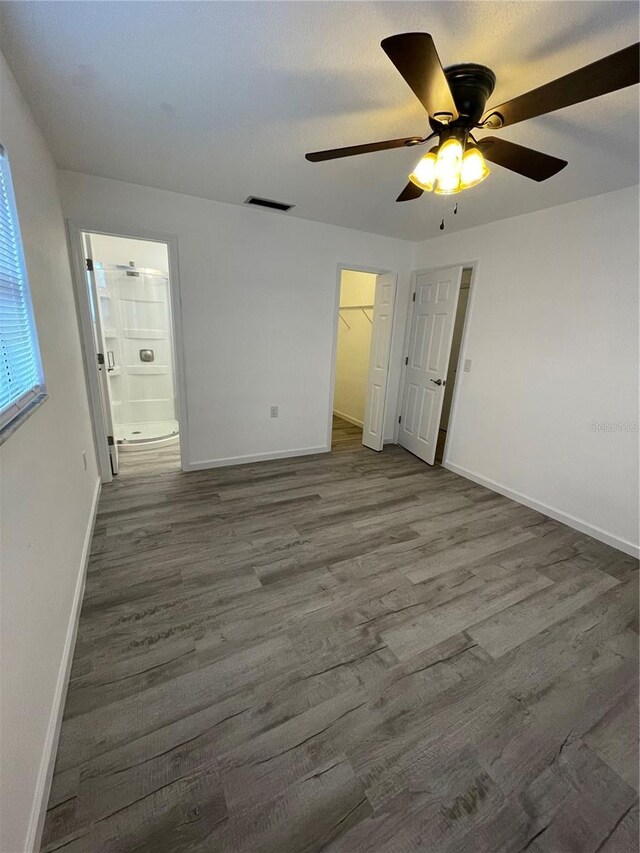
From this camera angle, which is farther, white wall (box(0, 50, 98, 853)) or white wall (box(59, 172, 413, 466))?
white wall (box(59, 172, 413, 466))

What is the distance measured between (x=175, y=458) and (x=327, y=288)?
8.05ft

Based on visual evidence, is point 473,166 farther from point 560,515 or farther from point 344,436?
point 344,436

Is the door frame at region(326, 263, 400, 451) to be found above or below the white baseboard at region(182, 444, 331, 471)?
above

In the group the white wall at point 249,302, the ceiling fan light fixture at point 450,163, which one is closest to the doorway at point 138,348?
the white wall at point 249,302

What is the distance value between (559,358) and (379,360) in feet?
6.14

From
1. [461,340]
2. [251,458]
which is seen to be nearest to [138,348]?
[251,458]

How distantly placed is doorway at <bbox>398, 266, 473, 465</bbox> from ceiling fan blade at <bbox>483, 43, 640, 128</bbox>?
226cm

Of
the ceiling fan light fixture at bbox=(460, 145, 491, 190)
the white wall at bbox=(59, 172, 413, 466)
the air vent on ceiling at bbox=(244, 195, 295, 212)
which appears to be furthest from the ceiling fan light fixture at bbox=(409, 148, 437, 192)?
the white wall at bbox=(59, 172, 413, 466)

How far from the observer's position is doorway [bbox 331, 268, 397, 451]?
400cm

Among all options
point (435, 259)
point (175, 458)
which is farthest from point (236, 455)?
point (435, 259)

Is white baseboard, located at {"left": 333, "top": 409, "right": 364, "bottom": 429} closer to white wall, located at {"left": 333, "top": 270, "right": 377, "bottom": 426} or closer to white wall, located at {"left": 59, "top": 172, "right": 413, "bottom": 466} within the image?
white wall, located at {"left": 333, "top": 270, "right": 377, "bottom": 426}

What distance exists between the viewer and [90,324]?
2.68 m

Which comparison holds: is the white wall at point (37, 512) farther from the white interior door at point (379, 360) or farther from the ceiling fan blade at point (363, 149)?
the white interior door at point (379, 360)

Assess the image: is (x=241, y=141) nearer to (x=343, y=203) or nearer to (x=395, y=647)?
(x=343, y=203)
